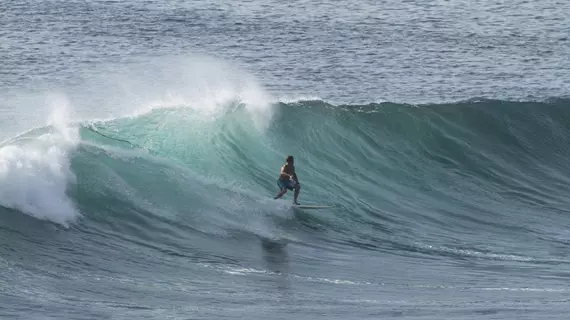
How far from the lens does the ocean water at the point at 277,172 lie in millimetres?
21469

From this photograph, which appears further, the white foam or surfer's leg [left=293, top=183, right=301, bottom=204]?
the white foam

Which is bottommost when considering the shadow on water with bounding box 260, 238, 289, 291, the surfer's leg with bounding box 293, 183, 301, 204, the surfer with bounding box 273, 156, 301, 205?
the shadow on water with bounding box 260, 238, 289, 291

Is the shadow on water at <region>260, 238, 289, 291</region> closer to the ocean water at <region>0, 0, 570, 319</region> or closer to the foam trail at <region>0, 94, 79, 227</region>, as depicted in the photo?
the ocean water at <region>0, 0, 570, 319</region>

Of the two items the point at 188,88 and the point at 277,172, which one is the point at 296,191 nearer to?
the point at 277,172

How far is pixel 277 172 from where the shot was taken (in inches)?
1165

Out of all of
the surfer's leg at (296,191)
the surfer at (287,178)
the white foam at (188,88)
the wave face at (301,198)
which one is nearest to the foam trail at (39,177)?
the wave face at (301,198)

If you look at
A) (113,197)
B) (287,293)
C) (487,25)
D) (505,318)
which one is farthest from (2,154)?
(487,25)

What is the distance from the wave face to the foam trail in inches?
1.4

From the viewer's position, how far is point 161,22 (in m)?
51.2

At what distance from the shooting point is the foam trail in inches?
968

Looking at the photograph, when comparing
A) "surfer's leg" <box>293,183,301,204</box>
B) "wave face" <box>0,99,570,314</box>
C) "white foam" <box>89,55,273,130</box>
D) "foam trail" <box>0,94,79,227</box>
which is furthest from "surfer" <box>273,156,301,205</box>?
"white foam" <box>89,55,273,130</box>

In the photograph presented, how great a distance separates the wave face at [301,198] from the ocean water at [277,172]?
0.07 meters

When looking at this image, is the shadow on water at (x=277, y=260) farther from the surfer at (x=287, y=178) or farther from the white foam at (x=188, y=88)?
the white foam at (x=188, y=88)

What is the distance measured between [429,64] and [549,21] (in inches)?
375
